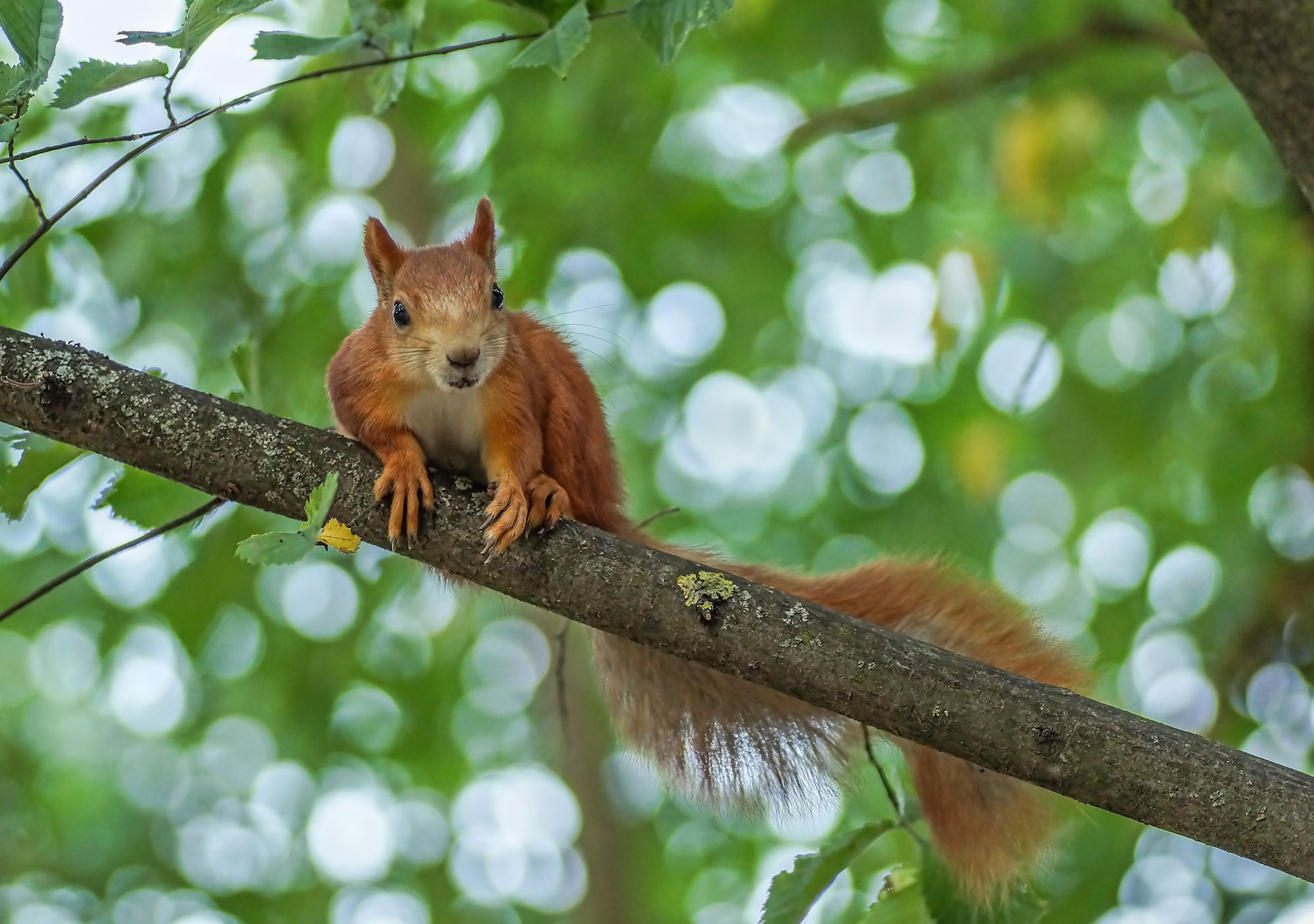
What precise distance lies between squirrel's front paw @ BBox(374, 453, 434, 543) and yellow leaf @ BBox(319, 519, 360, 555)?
76 millimetres

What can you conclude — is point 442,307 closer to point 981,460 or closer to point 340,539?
point 340,539

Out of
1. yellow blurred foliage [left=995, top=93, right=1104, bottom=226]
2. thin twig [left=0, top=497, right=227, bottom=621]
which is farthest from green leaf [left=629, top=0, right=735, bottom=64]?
yellow blurred foliage [left=995, top=93, right=1104, bottom=226]

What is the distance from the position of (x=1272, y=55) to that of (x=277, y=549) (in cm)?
167

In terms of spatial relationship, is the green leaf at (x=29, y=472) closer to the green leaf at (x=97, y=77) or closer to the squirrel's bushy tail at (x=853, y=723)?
the green leaf at (x=97, y=77)

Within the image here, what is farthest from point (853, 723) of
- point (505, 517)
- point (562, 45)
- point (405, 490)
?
point (562, 45)

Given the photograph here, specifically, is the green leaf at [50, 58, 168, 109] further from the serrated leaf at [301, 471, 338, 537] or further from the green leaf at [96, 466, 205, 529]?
the green leaf at [96, 466, 205, 529]

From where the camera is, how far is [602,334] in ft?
13.8

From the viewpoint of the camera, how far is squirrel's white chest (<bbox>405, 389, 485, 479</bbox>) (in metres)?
2.39

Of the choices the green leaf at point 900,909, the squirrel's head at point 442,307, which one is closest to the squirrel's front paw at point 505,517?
the squirrel's head at point 442,307

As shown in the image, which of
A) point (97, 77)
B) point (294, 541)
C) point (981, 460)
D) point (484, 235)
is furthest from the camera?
point (981, 460)

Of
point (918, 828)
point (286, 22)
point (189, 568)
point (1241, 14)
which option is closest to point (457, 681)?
point (189, 568)

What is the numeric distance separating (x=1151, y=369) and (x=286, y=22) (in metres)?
3.29

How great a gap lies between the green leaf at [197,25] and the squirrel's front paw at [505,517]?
757mm

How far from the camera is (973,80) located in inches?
145
